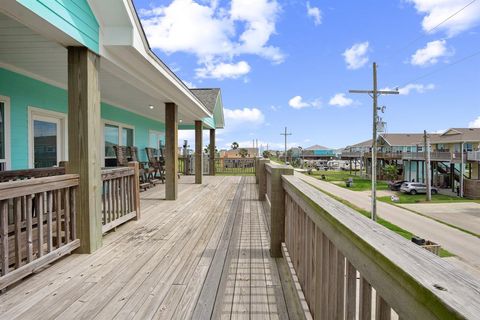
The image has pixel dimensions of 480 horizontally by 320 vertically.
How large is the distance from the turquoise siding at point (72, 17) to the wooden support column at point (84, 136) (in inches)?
6.0

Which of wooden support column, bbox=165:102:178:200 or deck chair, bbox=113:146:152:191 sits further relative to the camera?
deck chair, bbox=113:146:152:191

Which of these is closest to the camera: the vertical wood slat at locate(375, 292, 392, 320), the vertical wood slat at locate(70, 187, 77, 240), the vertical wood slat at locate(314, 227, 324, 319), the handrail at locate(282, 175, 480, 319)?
the handrail at locate(282, 175, 480, 319)

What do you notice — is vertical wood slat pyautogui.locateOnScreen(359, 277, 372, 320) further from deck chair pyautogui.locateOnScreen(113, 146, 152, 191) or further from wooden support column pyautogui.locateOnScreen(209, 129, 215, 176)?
wooden support column pyautogui.locateOnScreen(209, 129, 215, 176)

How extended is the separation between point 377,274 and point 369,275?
58mm

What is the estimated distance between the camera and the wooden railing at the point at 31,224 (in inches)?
83.4

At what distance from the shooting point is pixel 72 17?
103 inches

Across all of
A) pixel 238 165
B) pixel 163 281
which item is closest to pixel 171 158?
pixel 163 281

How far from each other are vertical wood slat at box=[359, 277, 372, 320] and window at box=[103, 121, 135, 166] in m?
7.36

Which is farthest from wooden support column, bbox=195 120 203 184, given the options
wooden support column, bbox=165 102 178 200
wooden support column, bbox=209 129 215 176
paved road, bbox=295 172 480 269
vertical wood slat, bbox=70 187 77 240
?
vertical wood slat, bbox=70 187 77 240

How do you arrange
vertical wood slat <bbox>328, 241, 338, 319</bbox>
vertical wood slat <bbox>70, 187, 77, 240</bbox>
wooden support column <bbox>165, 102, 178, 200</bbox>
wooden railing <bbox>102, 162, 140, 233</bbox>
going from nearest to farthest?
vertical wood slat <bbox>328, 241, 338, 319</bbox> < vertical wood slat <bbox>70, 187, 77, 240</bbox> < wooden railing <bbox>102, 162, 140, 233</bbox> < wooden support column <bbox>165, 102, 178, 200</bbox>

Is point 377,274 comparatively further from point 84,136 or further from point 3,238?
point 84,136

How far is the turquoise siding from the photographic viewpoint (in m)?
2.22

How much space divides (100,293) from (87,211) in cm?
104

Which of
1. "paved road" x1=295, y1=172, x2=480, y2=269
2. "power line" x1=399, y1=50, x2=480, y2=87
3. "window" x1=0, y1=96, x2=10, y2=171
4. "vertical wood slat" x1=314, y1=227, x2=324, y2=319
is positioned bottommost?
"paved road" x1=295, y1=172, x2=480, y2=269
